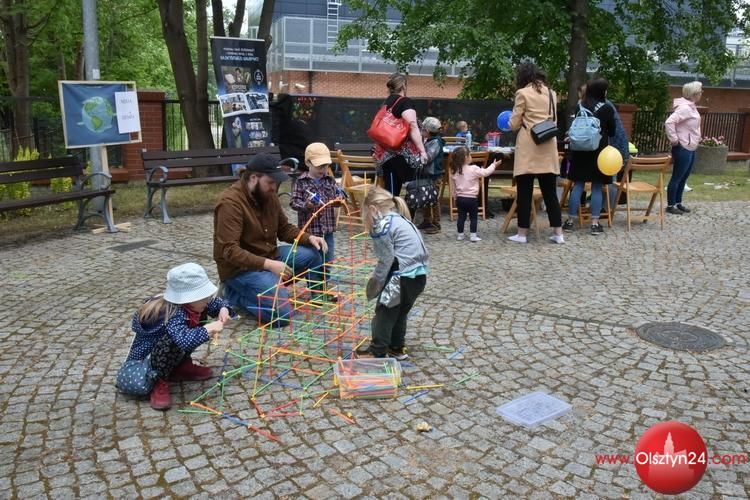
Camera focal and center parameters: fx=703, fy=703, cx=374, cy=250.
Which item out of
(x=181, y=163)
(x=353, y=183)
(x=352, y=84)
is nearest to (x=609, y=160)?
(x=353, y=183)

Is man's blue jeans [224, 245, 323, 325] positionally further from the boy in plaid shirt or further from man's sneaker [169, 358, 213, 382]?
man's sneaker [169, 358, 213, 382]

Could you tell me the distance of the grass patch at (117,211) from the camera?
8.59m

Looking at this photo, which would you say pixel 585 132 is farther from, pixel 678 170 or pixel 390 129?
pixel 678 170

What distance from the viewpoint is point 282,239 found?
5777mm

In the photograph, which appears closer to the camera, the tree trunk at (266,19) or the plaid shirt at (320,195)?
the plaid shirt at (320,195)

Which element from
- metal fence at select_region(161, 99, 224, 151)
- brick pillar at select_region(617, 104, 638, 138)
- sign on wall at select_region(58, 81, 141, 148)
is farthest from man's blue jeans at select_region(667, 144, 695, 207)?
metal fence at select_region(161, 99, 224, 151)

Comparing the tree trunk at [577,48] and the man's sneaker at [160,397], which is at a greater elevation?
the tree trunk at [577,48]

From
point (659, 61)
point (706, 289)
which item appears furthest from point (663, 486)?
point (659, 61)

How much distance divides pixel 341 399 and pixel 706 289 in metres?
4.13

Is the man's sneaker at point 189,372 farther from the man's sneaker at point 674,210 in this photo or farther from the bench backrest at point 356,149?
the man's sneaker at point 674,210

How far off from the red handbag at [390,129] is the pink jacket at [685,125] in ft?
14.1

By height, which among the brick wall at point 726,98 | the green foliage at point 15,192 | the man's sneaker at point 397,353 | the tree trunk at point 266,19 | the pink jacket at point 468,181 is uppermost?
the tree trunk at point 266,19

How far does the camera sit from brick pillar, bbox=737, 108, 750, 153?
19.7m

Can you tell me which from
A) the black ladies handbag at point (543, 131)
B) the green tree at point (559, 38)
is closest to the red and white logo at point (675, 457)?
the black ladies handbag at point (543, 131)
